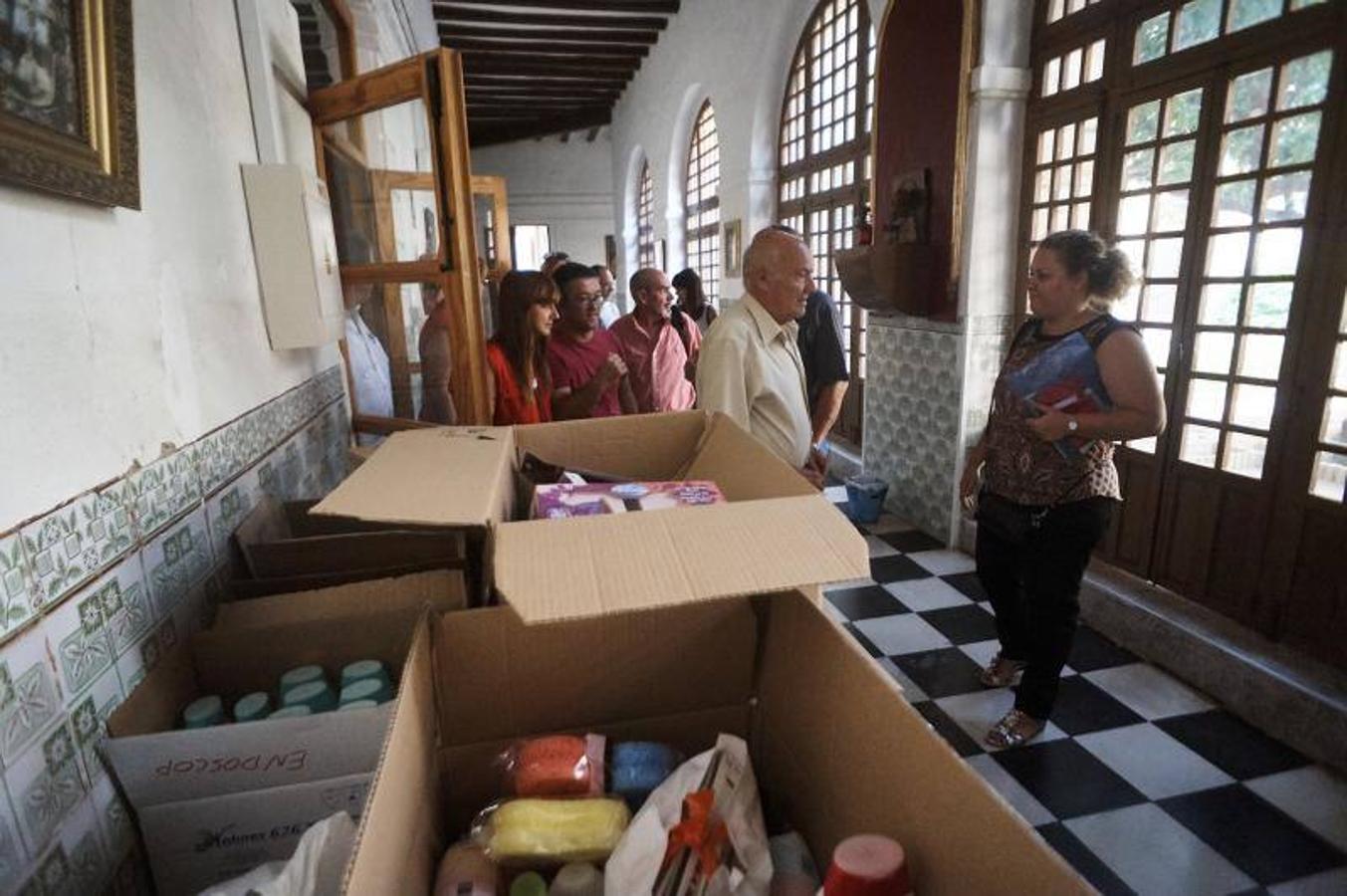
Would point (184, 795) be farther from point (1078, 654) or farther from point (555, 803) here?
point (1078, 654)

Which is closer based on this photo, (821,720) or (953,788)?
(953,788)

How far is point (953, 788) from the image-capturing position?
2.08ft

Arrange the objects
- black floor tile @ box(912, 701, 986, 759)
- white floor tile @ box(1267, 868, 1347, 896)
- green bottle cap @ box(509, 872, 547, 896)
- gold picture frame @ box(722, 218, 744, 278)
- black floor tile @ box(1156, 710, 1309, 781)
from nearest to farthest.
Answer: green bottle cap @ box(509, 872, 547, 896) < white floor tile @ box(1267, 868, 1347, 896) < black floor tile @ box(1156, 710, 1309, 781) < black floor tile @ box(912, 701, 986, 759) < gold picture frame @ box(722, 218, 744, 278)

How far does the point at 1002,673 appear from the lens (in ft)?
7.92

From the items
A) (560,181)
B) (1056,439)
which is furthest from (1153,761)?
(560,181)

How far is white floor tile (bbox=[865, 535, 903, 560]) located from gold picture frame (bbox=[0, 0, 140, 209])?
10.5ft

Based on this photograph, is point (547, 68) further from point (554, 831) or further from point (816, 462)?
point (554, 831)

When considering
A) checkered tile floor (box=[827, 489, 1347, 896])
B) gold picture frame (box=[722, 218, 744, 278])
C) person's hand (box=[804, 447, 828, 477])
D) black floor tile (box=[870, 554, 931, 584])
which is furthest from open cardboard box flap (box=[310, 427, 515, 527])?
gold picture frame (box=[722, 218, 744, 278])

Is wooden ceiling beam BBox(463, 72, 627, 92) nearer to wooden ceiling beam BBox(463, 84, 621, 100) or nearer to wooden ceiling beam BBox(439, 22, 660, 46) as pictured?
wooden ceiling beam BBox(463, 84, 621, 100)

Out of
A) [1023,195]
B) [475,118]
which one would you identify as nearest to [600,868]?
[1023,195]

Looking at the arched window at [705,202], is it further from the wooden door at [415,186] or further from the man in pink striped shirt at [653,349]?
the wooden door at [415,186]

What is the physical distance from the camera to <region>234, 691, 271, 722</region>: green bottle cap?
1.00m

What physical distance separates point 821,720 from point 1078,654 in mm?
2203

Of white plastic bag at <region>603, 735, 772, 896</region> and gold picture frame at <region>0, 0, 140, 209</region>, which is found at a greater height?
gold picture frame at <region>0, 0, 140, 209</region>
